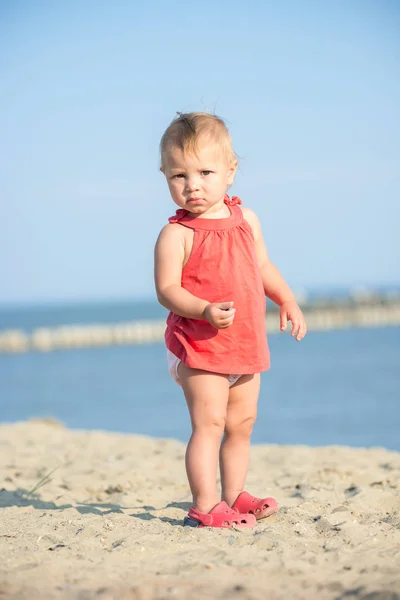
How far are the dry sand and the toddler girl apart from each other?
0.24 meters

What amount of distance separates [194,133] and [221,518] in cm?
157

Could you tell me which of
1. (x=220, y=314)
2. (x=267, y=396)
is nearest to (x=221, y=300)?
(x=220, y=314)

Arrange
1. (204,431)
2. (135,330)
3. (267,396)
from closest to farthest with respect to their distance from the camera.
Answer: (204,431) < (267,396) < (135,330)

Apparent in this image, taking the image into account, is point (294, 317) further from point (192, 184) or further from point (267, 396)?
point (267, 396)

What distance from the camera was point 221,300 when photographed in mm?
3309

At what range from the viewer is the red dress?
3268mm

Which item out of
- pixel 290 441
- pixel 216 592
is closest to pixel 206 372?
pixel 216 592

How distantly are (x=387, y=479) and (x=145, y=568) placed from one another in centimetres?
236

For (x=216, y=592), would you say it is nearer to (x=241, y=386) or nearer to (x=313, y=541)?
(x=313, y=541)

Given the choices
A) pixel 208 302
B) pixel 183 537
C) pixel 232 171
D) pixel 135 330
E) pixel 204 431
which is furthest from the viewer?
pixel 135 330

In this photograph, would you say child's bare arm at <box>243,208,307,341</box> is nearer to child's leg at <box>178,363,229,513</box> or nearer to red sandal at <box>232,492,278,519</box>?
child's leg at <box>178,363,229,513</box>

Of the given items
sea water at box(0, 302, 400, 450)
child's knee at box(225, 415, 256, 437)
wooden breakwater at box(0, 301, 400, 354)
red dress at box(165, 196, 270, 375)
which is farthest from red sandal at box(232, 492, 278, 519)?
wooden breakwater at box(0, 301, 400, 354)

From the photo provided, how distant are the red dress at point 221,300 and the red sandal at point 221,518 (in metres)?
0.56

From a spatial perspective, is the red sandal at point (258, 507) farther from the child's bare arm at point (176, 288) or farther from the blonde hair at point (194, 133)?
the blonde hair at point (194, 133)
